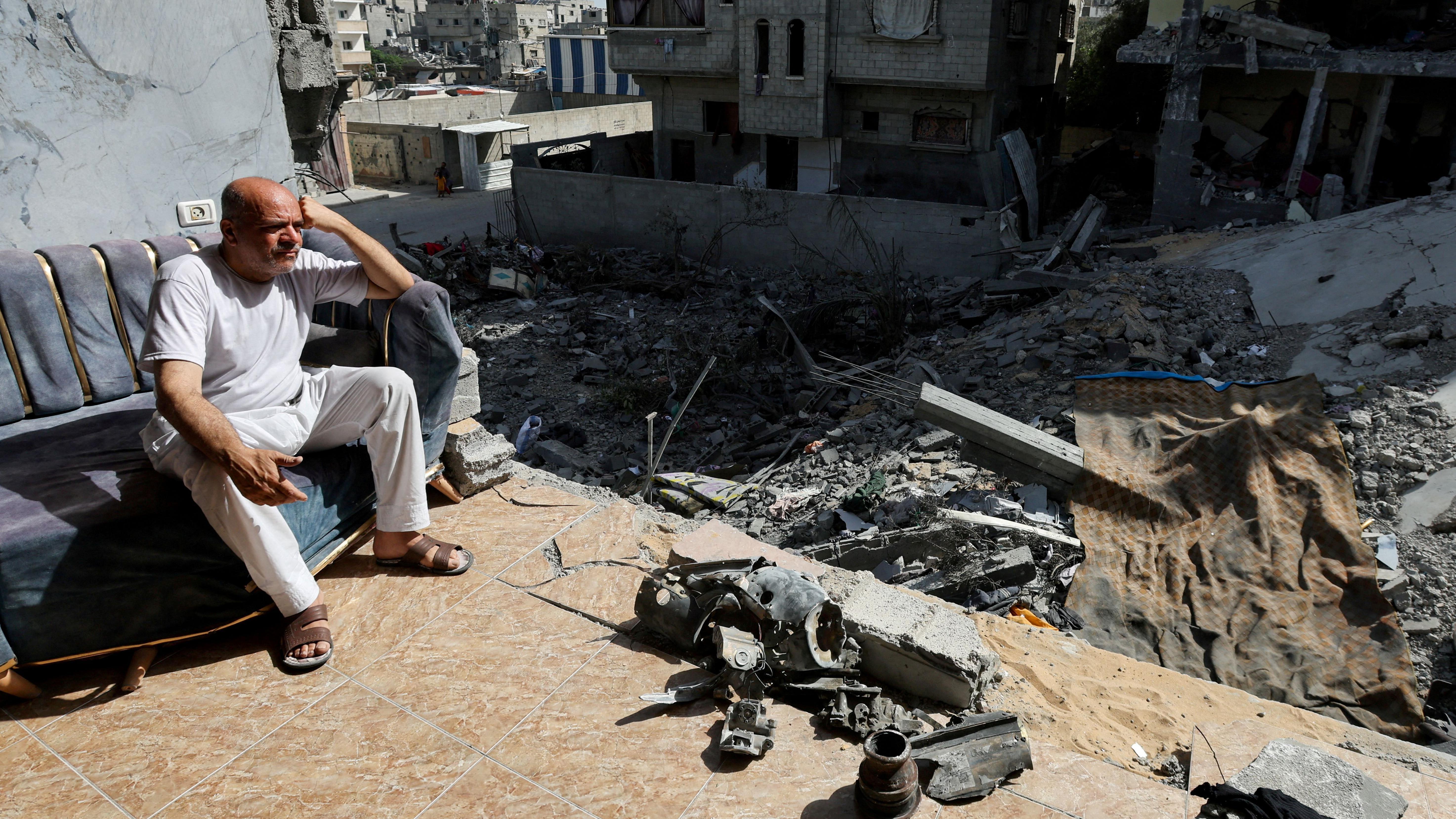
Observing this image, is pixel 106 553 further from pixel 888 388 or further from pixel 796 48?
pixel 796 48

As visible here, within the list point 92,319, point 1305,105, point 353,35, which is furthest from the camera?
point 353,35

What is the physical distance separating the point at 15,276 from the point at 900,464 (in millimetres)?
5994

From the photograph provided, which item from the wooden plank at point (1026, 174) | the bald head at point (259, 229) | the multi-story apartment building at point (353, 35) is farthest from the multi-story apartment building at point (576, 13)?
the bald head at point (259, 229)

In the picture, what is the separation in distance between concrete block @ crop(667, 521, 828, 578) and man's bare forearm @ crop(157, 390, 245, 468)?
1.56 metres

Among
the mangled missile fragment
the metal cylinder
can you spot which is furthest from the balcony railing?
the metal cylinder

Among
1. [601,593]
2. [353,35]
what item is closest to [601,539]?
[601,593]

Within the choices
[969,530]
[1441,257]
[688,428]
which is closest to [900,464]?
[969,530]

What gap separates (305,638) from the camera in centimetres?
301

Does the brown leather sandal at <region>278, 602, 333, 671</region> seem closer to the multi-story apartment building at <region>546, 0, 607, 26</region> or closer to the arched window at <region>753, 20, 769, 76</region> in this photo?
the arched window at <region>753, 20, 769, 76</region>

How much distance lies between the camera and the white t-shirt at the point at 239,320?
283 centimetres

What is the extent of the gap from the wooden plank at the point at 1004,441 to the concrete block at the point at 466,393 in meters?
3.65

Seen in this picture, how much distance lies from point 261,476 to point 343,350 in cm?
102

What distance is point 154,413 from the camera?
3.15 meters

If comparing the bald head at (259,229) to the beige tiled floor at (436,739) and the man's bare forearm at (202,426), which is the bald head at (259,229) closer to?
the man's bare forearm at (202,426)
